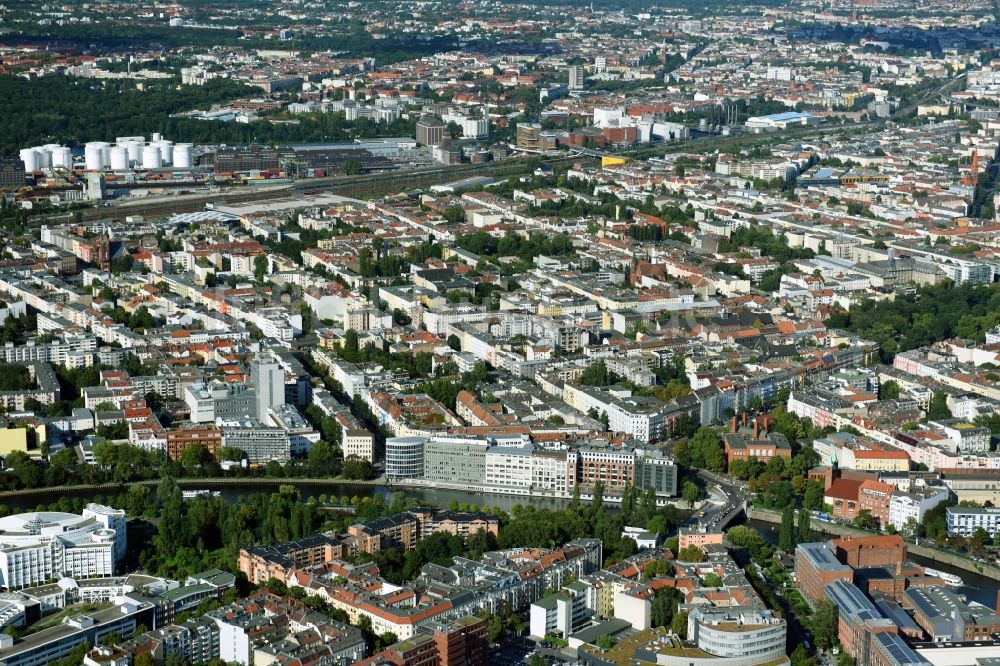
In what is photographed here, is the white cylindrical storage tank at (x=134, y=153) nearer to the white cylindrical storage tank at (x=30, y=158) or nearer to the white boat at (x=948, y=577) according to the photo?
the white cylindrical storage tank at (x=30, y=158)

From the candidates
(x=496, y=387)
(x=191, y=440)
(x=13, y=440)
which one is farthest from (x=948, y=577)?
(x=13, y=440)

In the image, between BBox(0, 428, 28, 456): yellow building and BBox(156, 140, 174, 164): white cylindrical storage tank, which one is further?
BBox(156, 140, 174, 164): white cylindrical storage tank

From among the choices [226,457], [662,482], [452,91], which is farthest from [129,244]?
[452,91]

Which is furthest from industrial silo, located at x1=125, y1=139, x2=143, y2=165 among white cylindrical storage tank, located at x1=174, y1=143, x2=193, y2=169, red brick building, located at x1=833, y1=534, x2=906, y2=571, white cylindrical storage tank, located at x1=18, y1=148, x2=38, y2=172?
red brick building, located at x1=833, y1=534, x2=906, y2=571

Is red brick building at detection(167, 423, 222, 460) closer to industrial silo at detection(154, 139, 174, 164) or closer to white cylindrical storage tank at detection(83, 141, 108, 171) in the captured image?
white cylindrical storage tank at detection(83, 141, 108, 171)

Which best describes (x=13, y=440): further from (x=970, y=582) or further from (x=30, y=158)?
(x=30, y=158)

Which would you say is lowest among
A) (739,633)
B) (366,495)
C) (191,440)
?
(366,495)
